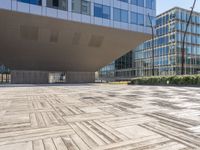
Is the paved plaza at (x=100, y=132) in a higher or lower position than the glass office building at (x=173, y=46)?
lower

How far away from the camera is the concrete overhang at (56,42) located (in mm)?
27453

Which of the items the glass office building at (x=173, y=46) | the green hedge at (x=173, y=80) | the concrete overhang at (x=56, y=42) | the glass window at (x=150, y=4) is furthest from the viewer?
the glass office building at (x=173, y=46)

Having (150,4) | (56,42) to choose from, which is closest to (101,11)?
(56,42)

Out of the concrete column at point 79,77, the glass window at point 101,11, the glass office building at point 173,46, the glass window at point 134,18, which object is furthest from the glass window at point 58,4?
the glass office building at point 173,46

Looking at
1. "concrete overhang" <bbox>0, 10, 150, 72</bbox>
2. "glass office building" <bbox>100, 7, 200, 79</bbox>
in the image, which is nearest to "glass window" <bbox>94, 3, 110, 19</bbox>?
"concrete overhang" <bbox>0, 10, 150, 72</bbox>

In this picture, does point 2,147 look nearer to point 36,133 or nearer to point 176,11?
point 36,133

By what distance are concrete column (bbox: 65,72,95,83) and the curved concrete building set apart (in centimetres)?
234

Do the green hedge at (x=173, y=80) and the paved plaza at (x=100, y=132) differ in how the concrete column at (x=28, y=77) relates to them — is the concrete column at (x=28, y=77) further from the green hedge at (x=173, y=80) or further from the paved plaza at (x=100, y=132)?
the paved plaza at (x=100, y=132)

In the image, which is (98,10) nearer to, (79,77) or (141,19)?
(141,19)

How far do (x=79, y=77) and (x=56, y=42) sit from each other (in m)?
13.4

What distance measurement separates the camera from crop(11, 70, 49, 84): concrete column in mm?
37312

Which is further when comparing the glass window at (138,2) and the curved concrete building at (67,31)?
the glass window at (138,2)

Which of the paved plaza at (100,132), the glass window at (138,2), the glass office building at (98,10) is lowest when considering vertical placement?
the paved plaza at (100,132)

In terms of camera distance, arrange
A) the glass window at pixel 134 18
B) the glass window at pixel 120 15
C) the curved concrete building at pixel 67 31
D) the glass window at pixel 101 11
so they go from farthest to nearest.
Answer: the glass window at pixel 134 18 → the glass window at pixel 120 15 → the glass window at pixel 101 11 → the curved concrete building at pixel 67 31
